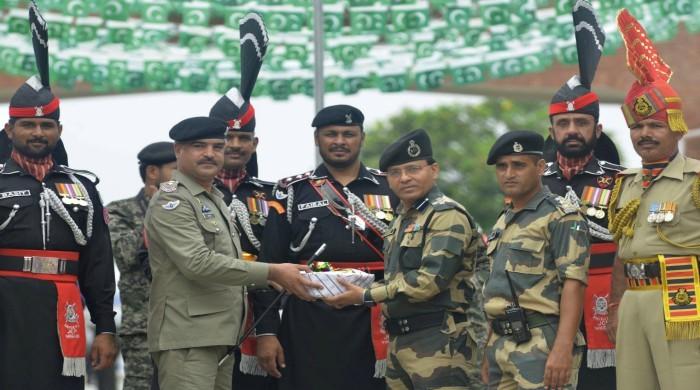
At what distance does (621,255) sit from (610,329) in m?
0.70

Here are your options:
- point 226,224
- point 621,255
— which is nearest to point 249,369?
point 226,224

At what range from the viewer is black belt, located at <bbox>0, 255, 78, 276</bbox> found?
7.09 m

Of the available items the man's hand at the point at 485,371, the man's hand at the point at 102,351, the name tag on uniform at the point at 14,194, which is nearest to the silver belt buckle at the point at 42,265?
the name tag on uniform at the point at 14,194

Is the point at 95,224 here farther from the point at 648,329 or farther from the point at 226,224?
the point at 648,329

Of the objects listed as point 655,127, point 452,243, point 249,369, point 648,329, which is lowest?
point 249,369

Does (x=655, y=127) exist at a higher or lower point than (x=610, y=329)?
higher

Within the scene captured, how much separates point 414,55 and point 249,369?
6442 mm

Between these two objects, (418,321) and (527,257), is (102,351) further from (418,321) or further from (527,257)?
(527,257)

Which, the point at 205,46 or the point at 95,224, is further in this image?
the point at 205,46

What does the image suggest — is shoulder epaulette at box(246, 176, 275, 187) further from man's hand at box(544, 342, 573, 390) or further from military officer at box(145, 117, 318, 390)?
man's hand at box(544, 342, 573, 390)

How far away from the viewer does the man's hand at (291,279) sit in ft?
22.3

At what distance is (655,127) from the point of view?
6504mm

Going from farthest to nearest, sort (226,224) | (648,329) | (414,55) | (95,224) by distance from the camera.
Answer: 1. (414,55)
2. (95,224)
3. (226,224)
4. (648,329)

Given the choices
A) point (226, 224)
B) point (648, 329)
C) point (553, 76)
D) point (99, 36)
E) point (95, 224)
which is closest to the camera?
point (648, 329)
